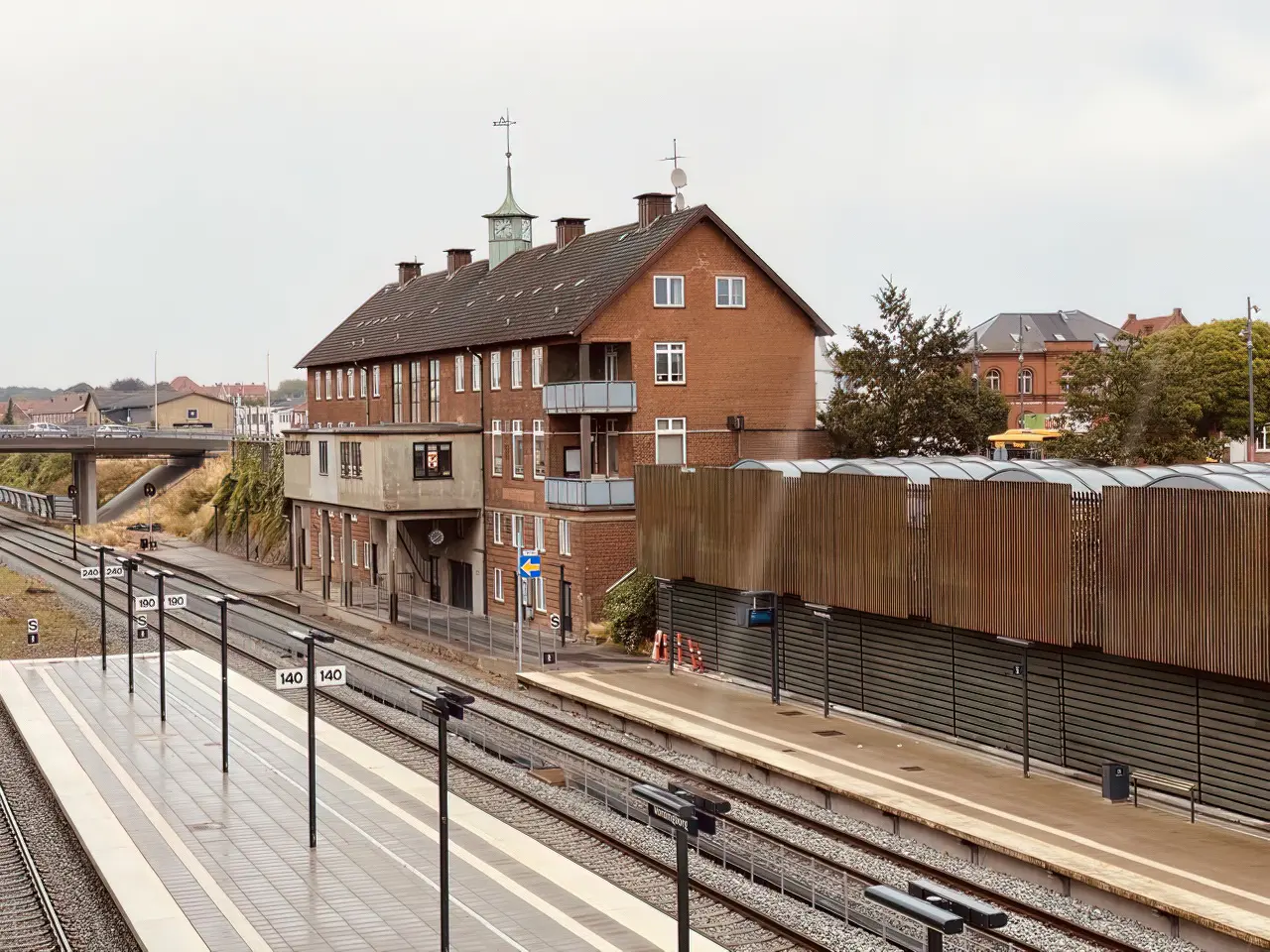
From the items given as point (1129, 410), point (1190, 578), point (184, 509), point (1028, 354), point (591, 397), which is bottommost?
point (184, 509)

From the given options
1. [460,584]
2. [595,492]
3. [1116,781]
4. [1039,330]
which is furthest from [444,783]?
[1039,330]

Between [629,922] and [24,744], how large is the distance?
17.8 m

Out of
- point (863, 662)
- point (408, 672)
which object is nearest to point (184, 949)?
point (863, 662)

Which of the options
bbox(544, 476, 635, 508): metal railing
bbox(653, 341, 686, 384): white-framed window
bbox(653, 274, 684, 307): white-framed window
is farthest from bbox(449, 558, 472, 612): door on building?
bbox(653, 274, 684, 307): white-framed window

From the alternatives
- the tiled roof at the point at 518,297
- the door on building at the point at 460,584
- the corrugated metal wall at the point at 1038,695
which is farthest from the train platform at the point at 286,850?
the door on building at the point at 460,584

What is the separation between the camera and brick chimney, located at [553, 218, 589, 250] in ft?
180

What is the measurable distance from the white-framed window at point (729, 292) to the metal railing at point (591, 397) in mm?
4418

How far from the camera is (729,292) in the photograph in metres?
48.1

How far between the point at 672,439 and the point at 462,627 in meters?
9.39

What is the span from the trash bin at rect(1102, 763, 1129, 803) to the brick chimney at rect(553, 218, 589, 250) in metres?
35.5

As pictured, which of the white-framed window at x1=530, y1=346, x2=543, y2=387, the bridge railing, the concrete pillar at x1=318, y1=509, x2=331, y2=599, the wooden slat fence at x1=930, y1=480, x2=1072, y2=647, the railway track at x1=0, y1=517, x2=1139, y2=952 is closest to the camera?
the railway track at x1=0, y1=517, x2=1139, y2=952

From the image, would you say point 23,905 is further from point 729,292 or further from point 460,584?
point 460,584

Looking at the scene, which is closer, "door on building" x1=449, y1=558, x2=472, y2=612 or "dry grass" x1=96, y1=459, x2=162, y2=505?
"door on building" x1=449, y1=558, x2=472, y2=612

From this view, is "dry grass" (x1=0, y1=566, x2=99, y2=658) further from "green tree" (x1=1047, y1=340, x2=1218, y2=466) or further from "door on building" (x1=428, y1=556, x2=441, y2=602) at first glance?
"green tree" (x1=1047, y1=340, x2=1218, y2=466)
